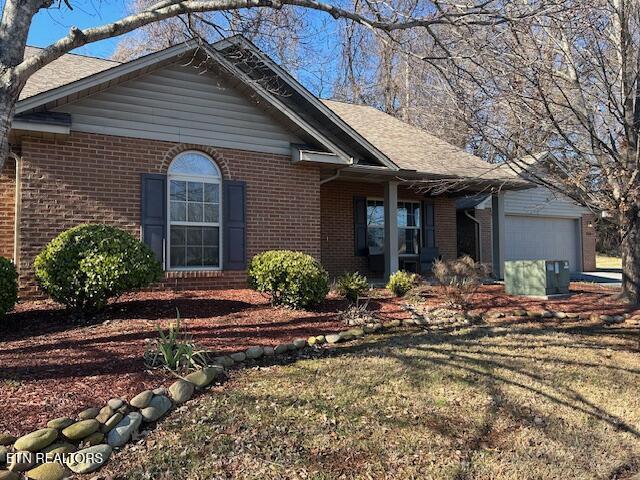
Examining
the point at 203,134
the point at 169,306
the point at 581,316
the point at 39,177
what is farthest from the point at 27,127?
the point at 581,316

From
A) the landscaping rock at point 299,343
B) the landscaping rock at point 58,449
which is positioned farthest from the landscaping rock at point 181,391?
the landscaping rock at point 299,343

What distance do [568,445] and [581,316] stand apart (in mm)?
5037

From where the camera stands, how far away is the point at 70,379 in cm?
459

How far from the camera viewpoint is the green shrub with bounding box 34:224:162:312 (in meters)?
6.84

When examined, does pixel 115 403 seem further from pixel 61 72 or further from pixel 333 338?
pixel 61 72

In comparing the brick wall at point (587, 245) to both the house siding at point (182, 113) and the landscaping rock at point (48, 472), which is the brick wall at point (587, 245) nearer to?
the house siding at point (182, 113)

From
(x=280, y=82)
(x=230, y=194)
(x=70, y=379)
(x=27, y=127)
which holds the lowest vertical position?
(x=70, y=379)

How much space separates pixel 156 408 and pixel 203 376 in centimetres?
67

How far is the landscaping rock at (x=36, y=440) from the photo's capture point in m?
3.42

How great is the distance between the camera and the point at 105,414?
3.86 m

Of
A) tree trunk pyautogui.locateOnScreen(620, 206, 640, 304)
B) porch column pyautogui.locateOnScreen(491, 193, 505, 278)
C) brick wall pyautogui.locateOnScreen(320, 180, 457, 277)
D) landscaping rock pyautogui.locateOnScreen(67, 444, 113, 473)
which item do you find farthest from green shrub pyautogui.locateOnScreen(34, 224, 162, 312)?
porch column pyautogui.locateOnScreen(491, 193, 505, 278)

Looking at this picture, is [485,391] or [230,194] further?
[230,194]

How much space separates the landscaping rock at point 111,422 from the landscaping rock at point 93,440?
6 cm

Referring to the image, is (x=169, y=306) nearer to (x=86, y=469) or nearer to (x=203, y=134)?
(x=203, y=134)
